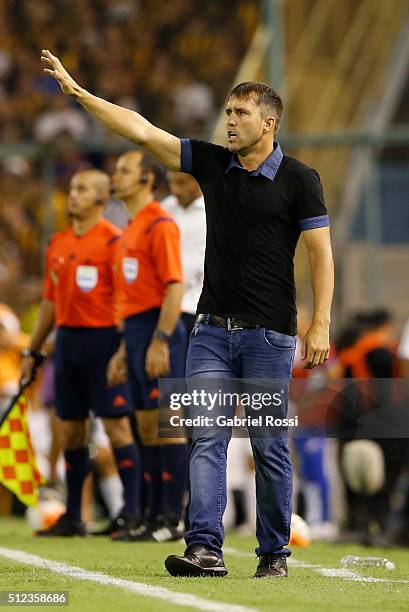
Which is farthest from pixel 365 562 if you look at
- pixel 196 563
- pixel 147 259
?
pixel 147 259

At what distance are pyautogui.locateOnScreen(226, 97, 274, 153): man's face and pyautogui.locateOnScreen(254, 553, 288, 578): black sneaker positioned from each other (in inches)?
68.2

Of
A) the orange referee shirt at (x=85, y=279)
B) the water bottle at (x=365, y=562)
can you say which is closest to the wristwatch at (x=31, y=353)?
the orange referee shirt at (x=85, y=279)

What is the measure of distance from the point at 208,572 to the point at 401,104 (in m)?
11.6

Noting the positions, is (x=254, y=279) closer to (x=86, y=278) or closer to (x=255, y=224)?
(x=255, y=224)

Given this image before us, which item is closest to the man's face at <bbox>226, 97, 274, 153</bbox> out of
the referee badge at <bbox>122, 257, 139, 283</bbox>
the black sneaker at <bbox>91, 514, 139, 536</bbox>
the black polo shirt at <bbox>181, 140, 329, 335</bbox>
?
the black polo shirt at <bbox>181, 140, 329, 335</bbox>

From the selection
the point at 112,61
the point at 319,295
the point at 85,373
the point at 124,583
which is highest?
the point at 112,61

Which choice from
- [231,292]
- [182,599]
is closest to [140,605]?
[182,599]

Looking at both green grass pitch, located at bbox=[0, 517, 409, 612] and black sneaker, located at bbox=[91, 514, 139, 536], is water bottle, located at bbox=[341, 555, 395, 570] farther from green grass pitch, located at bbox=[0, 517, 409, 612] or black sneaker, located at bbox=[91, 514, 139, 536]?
black sneaker, located at bbox=[91, 514, 139, 536]

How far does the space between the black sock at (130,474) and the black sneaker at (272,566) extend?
283 centimetres

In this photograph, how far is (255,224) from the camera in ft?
20.2

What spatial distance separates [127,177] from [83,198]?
40 centimetres

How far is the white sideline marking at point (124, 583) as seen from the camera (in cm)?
497

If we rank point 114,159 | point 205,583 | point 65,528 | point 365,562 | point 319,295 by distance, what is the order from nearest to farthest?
point 205,583 < point 319,295 < point 365,562 < point 65,528 < point 114,159

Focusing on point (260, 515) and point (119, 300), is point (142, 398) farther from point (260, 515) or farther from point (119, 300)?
point (260, 515)
